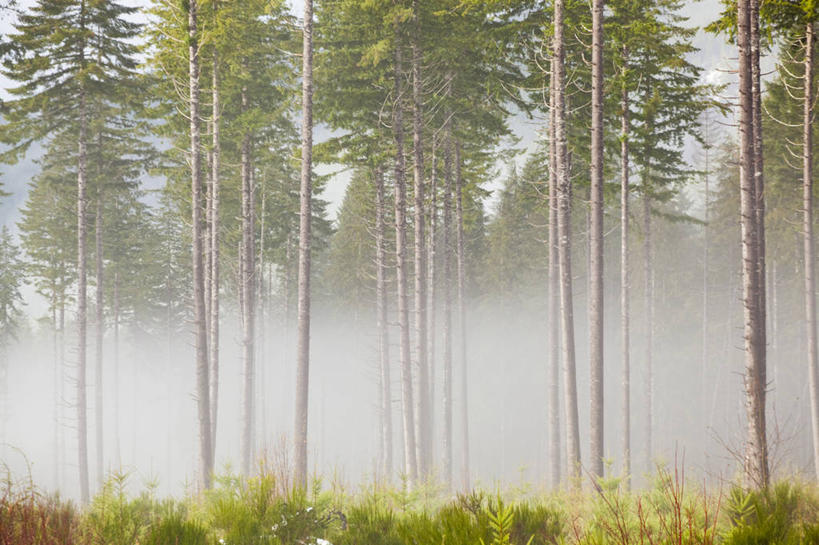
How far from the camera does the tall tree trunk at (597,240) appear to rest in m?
11.0

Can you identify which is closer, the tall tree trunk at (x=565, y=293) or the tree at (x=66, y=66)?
the tall tree trunk at (x=565, y=293)

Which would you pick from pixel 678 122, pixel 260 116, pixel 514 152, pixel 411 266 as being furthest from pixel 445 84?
pixel 411 266

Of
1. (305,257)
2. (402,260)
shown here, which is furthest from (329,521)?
(402,260)

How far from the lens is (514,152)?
64.2 ft

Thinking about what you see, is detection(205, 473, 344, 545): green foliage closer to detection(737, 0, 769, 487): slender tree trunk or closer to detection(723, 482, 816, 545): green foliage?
detection(723, 482, 816, 545): green foliage

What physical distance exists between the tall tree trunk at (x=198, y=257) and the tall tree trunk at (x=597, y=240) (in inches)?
339

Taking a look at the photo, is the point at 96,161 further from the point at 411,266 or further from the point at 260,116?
the point at 411,266

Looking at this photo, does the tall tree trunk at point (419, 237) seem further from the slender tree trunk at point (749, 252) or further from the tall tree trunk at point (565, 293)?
the slender tree trunk at point (749, 252)

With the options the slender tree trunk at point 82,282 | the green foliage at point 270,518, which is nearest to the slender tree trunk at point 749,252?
the green foliage at point 270,518

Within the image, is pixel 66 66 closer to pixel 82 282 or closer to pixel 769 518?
pixel 82 282

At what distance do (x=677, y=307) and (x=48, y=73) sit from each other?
42.3 metres

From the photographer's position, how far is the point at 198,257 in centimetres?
1269

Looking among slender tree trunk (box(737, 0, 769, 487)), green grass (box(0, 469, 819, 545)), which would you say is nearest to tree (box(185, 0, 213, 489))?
green grass (box(0, 469, 819, 545))

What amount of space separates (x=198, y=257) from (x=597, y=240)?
364 inches
